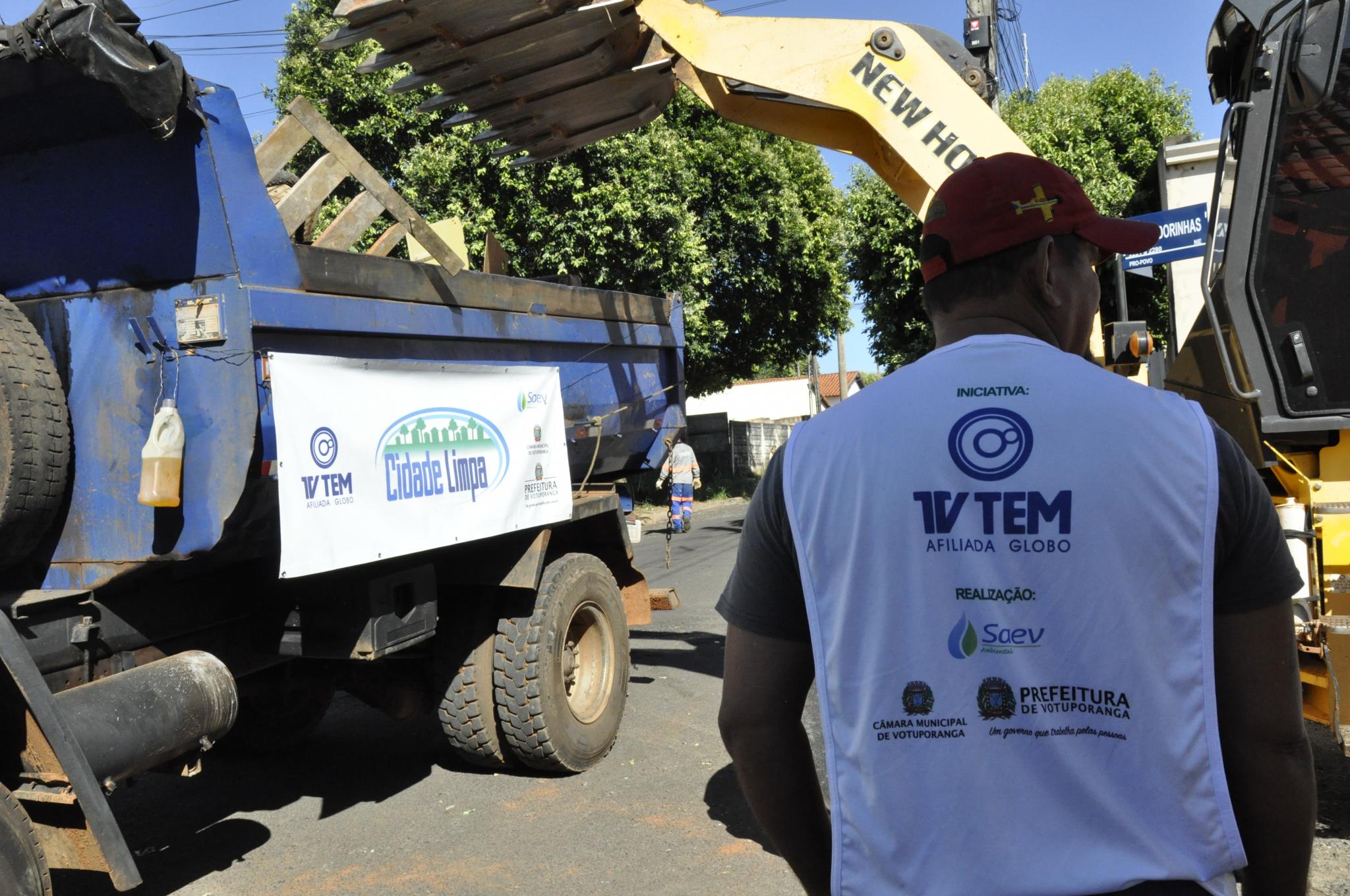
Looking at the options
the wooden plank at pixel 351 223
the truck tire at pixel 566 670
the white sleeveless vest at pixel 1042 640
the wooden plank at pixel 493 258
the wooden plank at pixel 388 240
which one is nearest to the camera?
the white sleeveless vest at pixel 1042 640

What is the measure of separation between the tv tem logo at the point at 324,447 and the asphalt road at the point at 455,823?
5.72 ft

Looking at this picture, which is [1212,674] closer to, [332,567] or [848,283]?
[332,567]

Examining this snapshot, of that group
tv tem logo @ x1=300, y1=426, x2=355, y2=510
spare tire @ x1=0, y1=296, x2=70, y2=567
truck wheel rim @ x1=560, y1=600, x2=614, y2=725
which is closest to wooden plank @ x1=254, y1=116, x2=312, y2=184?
spare tire @ x1=0, y1=296, x2=70, y2=567

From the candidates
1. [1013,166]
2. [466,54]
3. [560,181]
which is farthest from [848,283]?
[1013,166]

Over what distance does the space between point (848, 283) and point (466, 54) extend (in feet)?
56.8

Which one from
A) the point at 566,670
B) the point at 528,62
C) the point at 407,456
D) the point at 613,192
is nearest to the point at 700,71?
the point at 528,62

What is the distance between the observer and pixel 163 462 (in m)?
3.75

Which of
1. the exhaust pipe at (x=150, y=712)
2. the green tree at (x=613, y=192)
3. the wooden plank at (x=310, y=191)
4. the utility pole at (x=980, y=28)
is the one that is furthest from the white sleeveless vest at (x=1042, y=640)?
the green tree at (x=613, y=192)

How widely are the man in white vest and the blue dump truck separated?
2807 millimetres

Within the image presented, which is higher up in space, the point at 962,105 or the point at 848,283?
the point at 848,283

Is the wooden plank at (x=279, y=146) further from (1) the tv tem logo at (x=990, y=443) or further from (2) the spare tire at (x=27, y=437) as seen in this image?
(1) the tv tem logo at (x=990, y=443)

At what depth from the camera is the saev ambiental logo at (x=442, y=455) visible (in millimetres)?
4418

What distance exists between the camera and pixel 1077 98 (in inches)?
722

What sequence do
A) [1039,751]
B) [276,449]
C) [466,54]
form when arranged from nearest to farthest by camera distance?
[1039,751] → [276,449] → [466,54]
